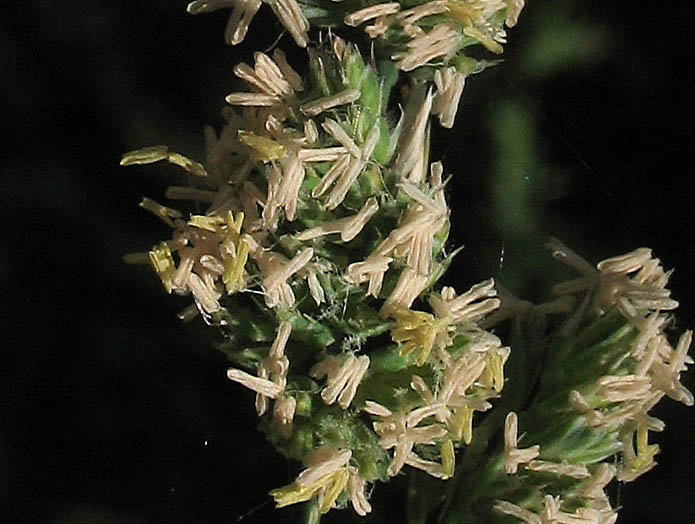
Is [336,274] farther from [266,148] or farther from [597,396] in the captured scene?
[597,396]

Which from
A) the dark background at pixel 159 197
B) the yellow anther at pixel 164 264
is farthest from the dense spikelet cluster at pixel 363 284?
the dark background at pixel 159 197

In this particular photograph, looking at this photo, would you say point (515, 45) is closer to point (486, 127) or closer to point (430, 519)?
point (486, 127)

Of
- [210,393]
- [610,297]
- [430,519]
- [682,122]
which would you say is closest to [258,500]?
[210,393]

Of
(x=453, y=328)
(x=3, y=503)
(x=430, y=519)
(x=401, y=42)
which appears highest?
(x=401, y=42)

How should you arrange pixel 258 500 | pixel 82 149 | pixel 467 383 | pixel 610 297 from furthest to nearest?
pixel 82 149, pixel 258 500, pixel 610 297, pixel 467 383

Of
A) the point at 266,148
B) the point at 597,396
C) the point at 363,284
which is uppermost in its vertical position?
the point at 266,148

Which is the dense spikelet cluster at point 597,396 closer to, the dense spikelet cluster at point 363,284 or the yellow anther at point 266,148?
the dense spikelet cluster at point 363,284

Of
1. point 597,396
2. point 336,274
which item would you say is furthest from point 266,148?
point 597,396
